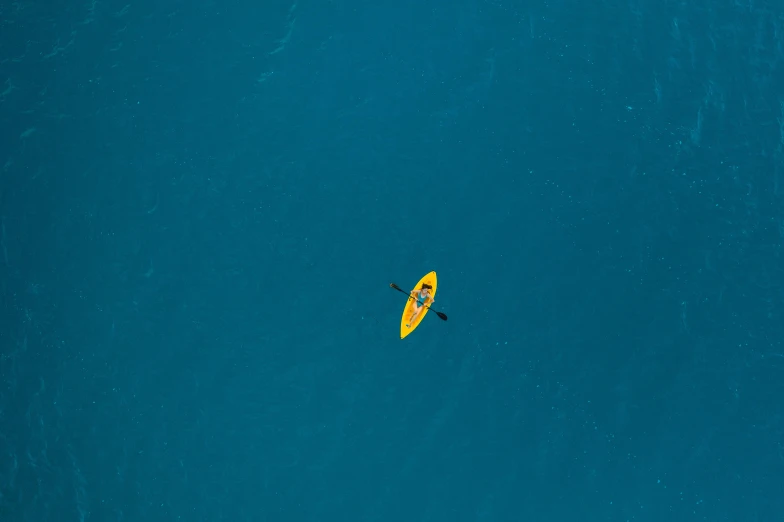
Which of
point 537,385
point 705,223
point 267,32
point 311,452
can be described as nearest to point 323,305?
point 311,452

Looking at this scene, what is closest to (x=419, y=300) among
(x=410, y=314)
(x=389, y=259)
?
(x=410, y=314)

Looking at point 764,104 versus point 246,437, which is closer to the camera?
point 246,437

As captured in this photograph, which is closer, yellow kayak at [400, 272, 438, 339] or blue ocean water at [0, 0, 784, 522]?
blue ocean water at [0, 0, 784, 522]

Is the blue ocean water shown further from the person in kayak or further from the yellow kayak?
the person in kayak

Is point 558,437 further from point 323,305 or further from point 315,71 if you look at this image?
point 315,71

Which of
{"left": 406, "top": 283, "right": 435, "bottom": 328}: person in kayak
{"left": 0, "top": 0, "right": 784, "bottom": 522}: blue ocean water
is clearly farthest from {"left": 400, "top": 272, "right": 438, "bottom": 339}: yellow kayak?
{"left": 0, "top": 0, "right": 784, "bottom": 522}: blue ocean water

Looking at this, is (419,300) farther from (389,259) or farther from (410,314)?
(389,259)

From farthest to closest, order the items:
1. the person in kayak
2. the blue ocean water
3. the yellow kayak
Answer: the yellow kayak, the person in kayak, the blue ocean water

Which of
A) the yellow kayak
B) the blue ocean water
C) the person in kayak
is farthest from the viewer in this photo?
the yellow kayak

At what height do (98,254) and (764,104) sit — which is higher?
→ (764,104)
